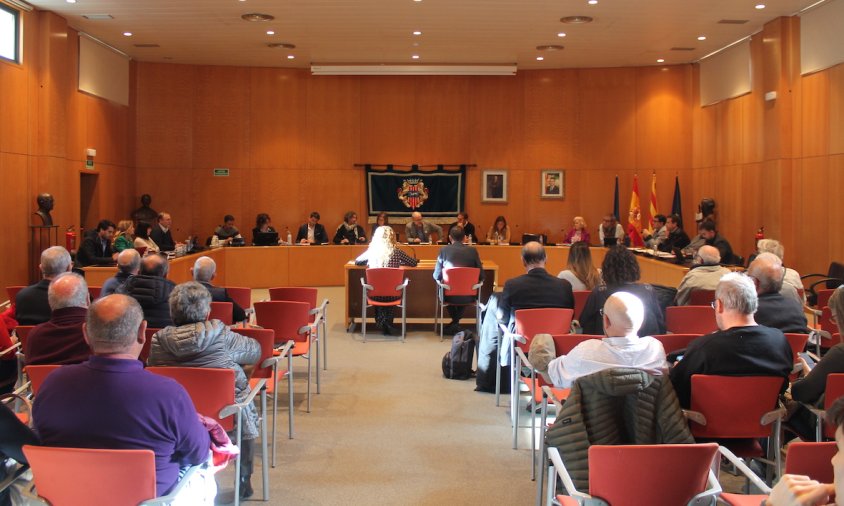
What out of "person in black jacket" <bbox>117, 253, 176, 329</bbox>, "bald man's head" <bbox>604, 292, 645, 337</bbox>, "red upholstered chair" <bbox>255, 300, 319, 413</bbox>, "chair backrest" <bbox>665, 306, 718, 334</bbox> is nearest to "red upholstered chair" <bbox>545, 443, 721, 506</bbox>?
"bald man's head" <bbox>604, 292, 645, 337</bbox>

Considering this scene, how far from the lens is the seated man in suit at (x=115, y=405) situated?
251 cm

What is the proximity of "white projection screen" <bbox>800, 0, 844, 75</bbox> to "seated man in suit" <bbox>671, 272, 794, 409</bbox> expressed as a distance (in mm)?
→ 7720

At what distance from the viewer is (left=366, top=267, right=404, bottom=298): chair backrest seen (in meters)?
8.65

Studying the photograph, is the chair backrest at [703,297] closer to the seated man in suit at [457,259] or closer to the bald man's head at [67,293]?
the seated man in suit at [457,259]

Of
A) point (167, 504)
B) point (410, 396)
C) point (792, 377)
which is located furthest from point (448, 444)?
point (167, 504)

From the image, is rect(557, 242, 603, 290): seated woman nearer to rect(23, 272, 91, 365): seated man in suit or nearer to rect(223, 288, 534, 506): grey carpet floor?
rect(223, 288, 534, 506): grey carpet floor

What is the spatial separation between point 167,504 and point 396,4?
8712 mm

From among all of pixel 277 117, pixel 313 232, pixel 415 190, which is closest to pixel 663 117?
pixel 415 190

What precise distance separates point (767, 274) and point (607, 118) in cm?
1088

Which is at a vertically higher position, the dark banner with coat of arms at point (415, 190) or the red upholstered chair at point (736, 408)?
the dark banner with coat of arms at point (415, 190)

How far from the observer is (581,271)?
6500mm

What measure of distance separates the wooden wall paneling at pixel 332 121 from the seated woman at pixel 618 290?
10.8 m

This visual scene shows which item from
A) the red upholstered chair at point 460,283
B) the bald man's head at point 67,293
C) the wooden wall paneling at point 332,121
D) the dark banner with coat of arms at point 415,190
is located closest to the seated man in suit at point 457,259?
the red upholstered chair at point 460,283

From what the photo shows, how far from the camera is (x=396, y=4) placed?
10.2 meters
